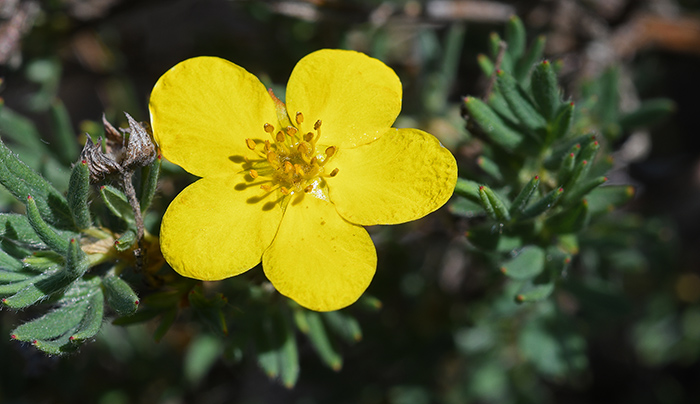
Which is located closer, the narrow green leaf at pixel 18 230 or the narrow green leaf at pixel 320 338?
the narrow green leaf at pixel 18 230

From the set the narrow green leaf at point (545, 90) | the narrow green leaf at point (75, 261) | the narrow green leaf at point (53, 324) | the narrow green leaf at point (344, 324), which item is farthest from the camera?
the narrow green leaf at point (344, 324)

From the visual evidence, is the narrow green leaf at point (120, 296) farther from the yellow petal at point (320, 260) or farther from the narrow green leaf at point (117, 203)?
the yellow petal at point (320, 260)

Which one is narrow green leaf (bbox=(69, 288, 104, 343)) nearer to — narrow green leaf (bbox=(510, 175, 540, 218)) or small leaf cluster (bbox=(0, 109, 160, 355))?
small leaf cluster (bbox=(0, 109, 160, 355))

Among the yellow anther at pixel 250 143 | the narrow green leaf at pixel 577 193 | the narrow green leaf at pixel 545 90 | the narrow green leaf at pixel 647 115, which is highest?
the yellow anther at pixel 250 143

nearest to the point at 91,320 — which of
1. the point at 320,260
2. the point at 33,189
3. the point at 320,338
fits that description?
the point at 33,189

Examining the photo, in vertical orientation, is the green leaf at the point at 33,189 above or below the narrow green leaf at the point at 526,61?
above

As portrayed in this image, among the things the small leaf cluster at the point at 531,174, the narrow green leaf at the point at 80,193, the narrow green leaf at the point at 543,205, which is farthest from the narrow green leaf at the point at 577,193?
the narrow green leaf at the point at 80,193

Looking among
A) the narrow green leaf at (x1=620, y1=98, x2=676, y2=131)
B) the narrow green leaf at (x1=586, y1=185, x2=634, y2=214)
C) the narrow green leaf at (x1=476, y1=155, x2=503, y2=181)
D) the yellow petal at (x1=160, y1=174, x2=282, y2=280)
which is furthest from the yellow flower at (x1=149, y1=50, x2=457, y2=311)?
the narrow green leaf at (x1=620, y1=98, x2=676, y2=131)

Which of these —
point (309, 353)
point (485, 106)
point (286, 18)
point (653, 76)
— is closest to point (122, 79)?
point (286, 18)
